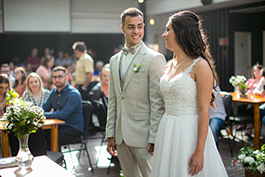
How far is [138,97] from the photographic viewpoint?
2273 mm

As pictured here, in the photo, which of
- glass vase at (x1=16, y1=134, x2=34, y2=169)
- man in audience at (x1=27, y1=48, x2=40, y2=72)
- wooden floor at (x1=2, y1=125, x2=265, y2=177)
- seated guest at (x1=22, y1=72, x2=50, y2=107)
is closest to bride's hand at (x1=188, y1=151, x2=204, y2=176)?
glass vase at (x1=16, y1=134, x2=34, y2=169)

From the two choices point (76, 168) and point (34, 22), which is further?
point (34, 22)

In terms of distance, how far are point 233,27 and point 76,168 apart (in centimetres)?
798

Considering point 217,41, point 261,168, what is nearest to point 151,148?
point 261,168

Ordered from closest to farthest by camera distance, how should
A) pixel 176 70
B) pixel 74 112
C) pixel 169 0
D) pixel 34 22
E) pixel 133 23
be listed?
1. pixel 176 70
2. pixel 133 23
3. pixel 74 112
4. pixel 34 22
5. pixel 169 0

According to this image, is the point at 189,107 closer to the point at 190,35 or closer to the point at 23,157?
the point at 190,35

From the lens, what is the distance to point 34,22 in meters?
9.34

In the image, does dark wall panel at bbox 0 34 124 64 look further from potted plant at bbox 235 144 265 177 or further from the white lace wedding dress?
the white lace wedding dress

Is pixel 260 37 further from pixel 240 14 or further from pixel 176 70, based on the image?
pixel 176 70

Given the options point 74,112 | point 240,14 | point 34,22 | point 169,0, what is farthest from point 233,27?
point 74,112

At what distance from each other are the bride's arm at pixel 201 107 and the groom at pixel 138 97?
1.43 ft

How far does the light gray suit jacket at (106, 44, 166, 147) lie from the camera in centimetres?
221

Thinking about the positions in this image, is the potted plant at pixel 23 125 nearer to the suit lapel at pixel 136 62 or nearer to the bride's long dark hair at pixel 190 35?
the suit lapel at pixel 136 62

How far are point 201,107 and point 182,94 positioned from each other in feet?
0.46
